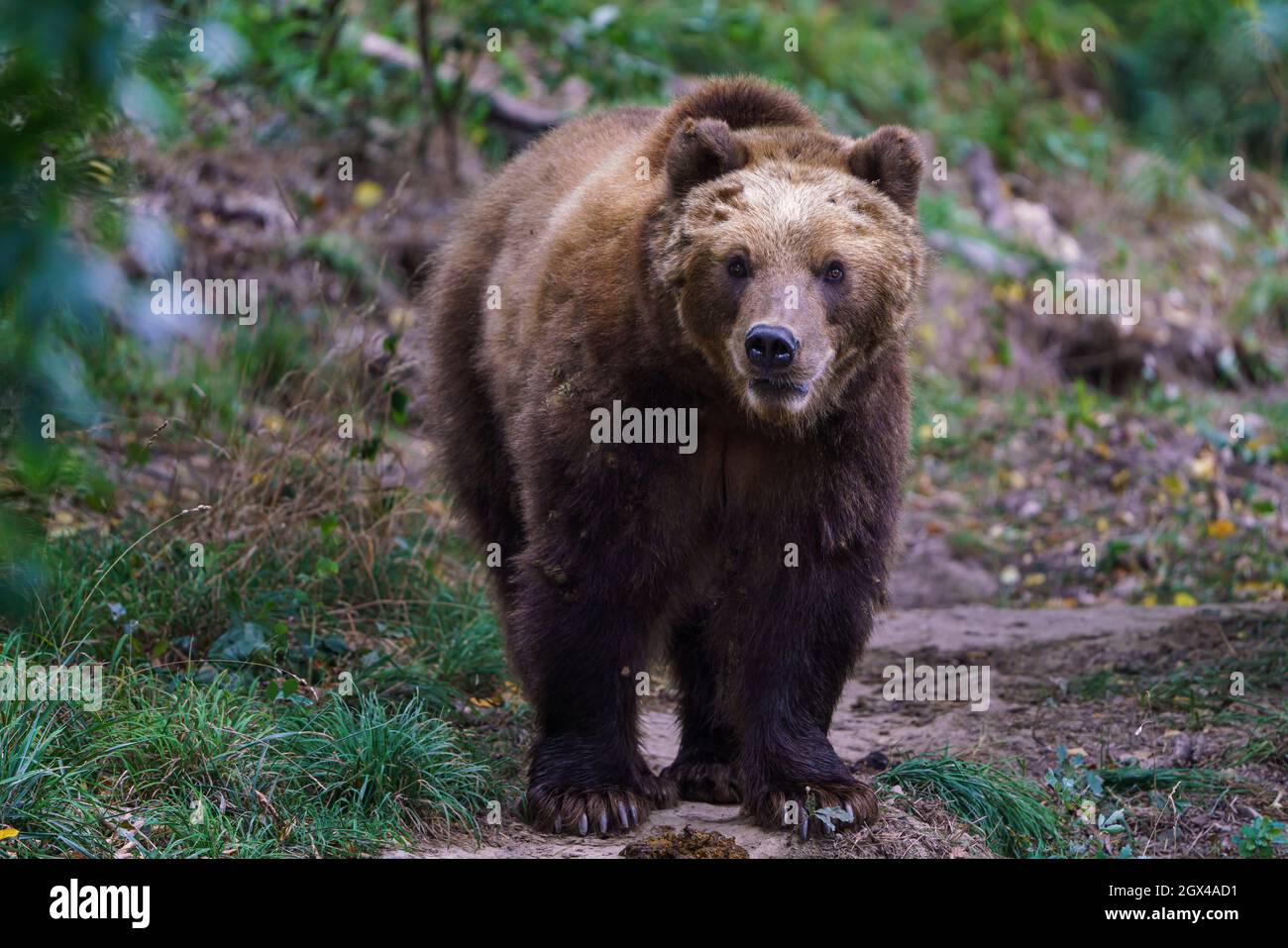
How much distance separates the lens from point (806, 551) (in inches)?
211

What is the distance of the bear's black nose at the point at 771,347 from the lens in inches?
190

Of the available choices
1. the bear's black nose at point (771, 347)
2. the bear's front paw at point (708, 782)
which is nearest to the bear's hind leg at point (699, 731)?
the bear's front paw at point (708, 782)

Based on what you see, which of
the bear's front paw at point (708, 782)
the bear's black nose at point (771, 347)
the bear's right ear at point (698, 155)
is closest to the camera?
the bear's black nose at point (771, 347)

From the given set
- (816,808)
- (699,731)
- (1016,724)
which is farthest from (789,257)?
(1016,724)

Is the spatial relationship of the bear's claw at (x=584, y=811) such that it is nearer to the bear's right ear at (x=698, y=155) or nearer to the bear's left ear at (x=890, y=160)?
the bear's right ear at (x=698, y=155)

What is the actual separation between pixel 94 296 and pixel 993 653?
6225mm

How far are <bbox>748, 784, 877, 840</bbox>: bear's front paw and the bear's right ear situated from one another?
2.19 metres

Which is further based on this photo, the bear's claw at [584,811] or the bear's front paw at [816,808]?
the bear's claw at [584,811]

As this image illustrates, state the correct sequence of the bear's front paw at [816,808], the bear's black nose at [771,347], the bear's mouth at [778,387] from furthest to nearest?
the bear's front paw at [816,808] → the bear's mouth at [778,387] → the bear's black nose at [771,347]

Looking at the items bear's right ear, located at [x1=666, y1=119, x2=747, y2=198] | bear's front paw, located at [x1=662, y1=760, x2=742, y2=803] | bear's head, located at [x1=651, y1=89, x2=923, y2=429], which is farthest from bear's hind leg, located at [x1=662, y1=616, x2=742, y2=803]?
bear's right ear, located at [x1=666, y1=119, x2=747, y2=198]

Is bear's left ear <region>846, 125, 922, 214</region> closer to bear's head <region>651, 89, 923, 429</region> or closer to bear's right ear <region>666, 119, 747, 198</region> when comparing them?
bear's head <region>651, 89, 923, 429</region>

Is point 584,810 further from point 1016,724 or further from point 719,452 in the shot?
point 1016,724

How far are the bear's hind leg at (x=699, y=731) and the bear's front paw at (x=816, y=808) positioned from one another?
45 cm
